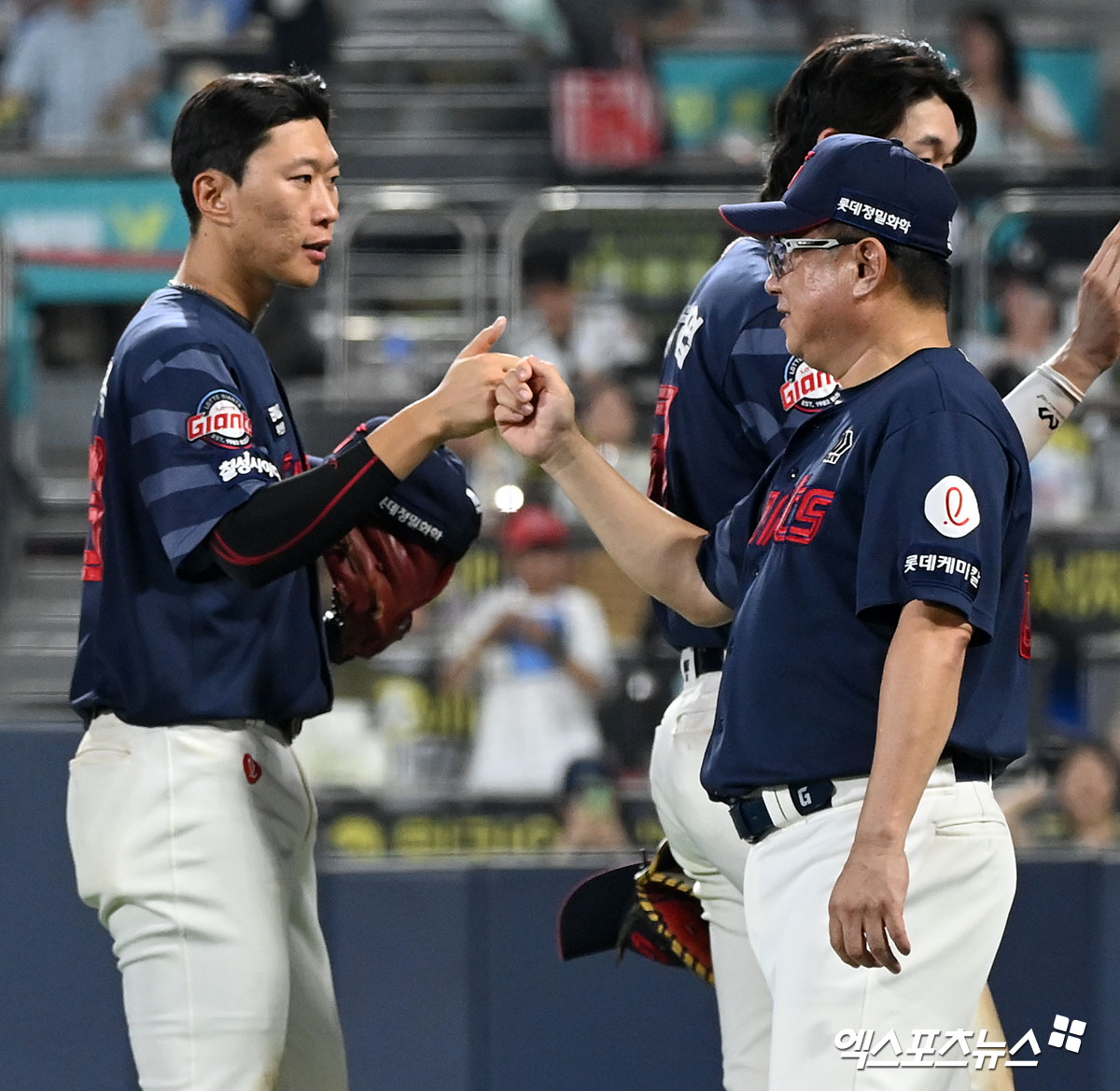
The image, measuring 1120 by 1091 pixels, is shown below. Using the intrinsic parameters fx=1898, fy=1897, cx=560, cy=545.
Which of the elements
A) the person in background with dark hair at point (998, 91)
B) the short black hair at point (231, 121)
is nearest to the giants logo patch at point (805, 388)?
the short black hair at point (231, 121)

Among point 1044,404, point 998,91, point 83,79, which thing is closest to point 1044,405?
point 1044,404

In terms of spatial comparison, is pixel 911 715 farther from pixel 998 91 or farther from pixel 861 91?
pixel 998 91

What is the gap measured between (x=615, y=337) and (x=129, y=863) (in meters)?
5.91

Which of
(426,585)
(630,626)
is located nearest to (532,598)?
(630,626)

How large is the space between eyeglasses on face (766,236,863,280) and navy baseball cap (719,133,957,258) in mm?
28

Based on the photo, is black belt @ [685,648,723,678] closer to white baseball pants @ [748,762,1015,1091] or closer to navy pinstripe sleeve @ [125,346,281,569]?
white baseball pants @ [748,762,1015,1091]

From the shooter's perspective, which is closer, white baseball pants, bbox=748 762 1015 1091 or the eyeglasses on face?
white baseball pants, bbox=748 762 1015 1091

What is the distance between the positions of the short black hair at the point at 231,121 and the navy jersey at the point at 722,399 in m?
0.82

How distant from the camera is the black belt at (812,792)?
272 centimetres

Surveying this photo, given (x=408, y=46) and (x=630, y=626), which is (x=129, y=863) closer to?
(x=630, y=626)

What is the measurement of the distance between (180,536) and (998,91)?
7.68m

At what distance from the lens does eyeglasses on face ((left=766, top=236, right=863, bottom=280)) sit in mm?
2764

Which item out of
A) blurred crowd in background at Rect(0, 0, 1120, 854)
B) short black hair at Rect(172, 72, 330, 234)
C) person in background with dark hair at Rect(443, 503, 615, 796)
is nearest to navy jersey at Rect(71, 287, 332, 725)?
short black hair at Rect(172, 72, 330, 234)

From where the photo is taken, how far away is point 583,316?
883cm
